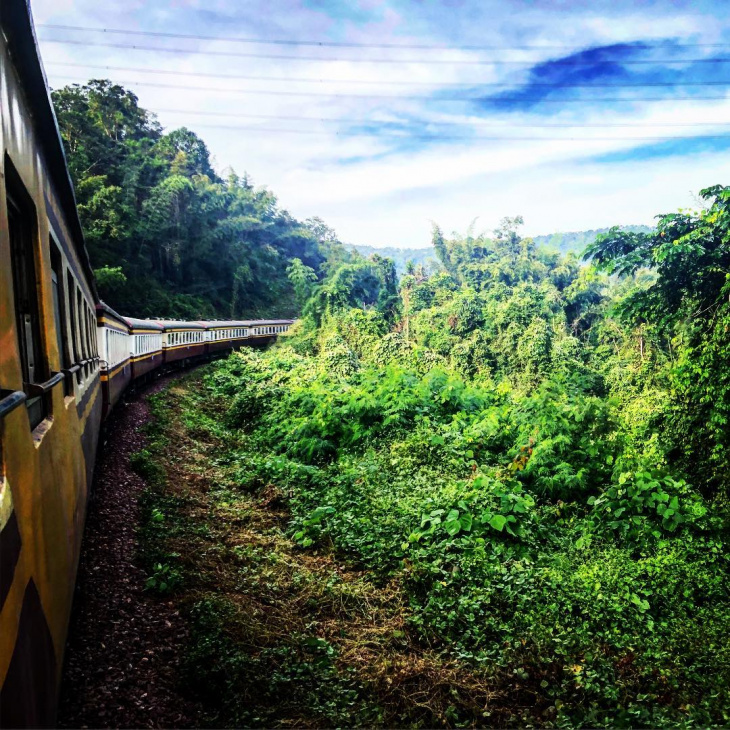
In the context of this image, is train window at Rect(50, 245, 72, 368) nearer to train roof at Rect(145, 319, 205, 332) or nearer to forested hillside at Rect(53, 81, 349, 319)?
train roof at Rect(145, 319, 205, 332)

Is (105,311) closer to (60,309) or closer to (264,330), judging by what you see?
(60,309)

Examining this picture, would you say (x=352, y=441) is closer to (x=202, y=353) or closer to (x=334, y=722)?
(x=334, y=722)

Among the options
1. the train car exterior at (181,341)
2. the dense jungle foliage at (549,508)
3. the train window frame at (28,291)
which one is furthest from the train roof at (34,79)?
the train car exterior at (181,341)

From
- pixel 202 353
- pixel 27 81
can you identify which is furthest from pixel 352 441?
pixel 202 353

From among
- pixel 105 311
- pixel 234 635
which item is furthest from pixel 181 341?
pixel 234 635

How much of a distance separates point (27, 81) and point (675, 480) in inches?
295

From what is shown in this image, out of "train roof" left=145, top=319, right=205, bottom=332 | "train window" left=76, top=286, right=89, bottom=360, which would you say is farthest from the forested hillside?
"train window" left=76, top=286, right=89, bottom=360

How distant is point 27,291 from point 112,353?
Result: 7.65 metres

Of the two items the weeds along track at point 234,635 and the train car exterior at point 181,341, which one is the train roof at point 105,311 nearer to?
the weeds along track at point 234,635

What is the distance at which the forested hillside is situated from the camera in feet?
101

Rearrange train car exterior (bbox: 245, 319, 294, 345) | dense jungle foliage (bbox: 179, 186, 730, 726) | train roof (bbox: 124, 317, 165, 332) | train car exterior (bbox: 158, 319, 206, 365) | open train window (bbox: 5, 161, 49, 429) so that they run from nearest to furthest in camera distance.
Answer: open train window (bbox: 5, 161, 49, 429), dense jungle foliage (bbox: 179, 186, 730, 726), train roof (bbox: 124, 317, 165, 332), train car exterior (bbox: 158, 319, 206, 365), train car exterior (bbox: 245, 319, 294, 345)

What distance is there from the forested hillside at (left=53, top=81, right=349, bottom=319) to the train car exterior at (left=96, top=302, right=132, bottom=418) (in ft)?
57.4

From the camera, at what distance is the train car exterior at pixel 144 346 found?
44.8ft

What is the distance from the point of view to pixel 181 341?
20438 mm
